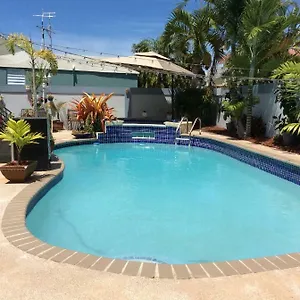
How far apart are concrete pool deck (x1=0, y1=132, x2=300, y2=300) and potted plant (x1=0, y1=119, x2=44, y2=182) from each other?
11.1 ft

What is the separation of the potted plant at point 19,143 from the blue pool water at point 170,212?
684 millimetres

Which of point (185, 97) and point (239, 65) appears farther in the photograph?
point (185, 97)

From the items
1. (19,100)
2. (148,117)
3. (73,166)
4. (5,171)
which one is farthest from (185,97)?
(5,171)

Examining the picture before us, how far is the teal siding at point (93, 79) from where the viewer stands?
20.0 meters

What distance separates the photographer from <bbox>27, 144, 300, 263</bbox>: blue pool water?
15.3 feet

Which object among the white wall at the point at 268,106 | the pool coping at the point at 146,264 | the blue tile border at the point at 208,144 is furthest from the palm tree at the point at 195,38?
the pool coping at the point at 146,264

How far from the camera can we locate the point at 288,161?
8758 millimetres

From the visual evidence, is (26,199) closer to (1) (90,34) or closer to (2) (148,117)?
(2) (148,117)

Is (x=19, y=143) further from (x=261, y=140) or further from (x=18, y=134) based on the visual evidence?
(x=261, y=140)

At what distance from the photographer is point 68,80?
20203 mm

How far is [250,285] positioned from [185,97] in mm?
15968

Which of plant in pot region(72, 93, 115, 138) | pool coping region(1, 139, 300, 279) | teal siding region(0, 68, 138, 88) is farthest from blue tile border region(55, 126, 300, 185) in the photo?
teal siding region(0, 68, 138, 88)

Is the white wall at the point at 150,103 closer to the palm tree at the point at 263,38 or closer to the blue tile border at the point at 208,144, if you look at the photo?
the blue tile border at the point at 208,144

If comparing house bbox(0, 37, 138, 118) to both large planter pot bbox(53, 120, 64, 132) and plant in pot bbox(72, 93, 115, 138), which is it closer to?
large planter pot bbox(53, 120, 64, 132)
